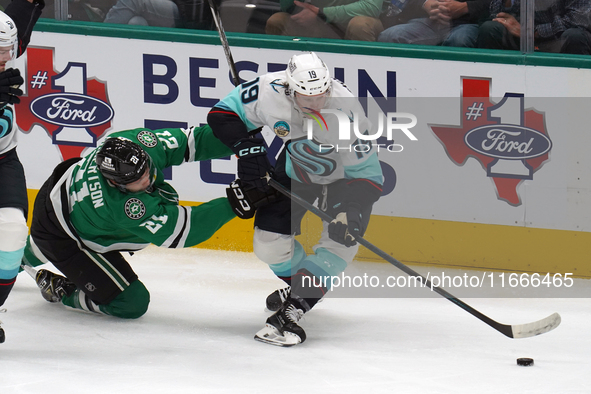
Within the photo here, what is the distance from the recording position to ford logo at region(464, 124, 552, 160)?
369 centimetres

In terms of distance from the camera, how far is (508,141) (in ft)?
12.2

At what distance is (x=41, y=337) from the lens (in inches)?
115

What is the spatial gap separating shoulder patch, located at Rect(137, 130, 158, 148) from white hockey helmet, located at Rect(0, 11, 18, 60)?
1.89 ft

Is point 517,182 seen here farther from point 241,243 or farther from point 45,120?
point 45,120

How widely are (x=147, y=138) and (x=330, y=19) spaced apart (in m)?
1.36

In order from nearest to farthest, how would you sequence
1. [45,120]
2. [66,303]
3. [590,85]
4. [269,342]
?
[269,342] → [66,303] → [590,85] → [45,120]

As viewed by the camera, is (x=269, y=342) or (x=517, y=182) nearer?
(x=269, y=342)

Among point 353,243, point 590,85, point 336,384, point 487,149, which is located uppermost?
point 590,85

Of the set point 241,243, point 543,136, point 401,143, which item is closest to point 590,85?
point 543,136

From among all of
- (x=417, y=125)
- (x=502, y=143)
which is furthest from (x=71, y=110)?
(x=502, y=143)

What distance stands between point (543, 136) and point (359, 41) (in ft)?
3.33

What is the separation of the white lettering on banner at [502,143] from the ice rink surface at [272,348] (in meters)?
0.71

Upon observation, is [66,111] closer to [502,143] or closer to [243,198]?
[243,198]

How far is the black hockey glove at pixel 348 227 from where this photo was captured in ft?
9.23
